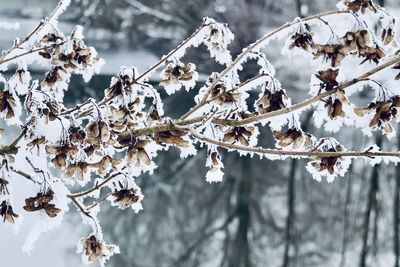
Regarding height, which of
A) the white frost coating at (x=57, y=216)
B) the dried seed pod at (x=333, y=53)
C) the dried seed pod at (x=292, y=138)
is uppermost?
the dried seed pod at (x=333, y=53)

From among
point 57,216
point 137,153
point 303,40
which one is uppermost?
point 303,40

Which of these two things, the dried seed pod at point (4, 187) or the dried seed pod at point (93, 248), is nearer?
the dried seed pod at point (4, 187)

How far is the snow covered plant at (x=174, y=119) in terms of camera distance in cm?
94

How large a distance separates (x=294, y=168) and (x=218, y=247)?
5.03 feet

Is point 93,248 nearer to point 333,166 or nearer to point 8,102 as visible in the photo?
point 8,102

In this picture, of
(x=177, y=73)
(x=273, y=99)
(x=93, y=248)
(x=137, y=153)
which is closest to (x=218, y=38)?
(x=177, y=73)

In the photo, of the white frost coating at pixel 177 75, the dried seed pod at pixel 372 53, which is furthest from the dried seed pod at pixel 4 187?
the dried seed pod at pixel 372 53

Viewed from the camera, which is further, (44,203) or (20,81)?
(20,81)

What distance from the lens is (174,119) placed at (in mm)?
1043

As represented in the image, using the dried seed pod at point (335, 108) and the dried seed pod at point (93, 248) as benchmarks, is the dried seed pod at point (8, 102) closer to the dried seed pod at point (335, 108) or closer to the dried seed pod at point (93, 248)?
the dried seed pod at point (93, 248)

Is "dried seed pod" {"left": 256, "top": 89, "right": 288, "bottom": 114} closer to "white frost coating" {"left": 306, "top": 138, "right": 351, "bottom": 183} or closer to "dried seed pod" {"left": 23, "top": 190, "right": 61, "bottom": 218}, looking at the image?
"white frost coating" {"left": 306, "top": 138, "right": 351, "bottom": 183}

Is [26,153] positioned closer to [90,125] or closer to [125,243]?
[90,125]

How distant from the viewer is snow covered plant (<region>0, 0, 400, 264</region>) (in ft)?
3.10

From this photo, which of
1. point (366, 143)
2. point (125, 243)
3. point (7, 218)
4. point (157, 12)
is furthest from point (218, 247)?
point (157, 12)
